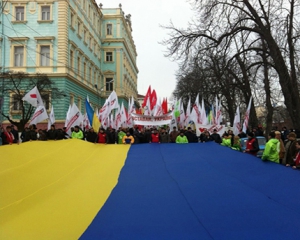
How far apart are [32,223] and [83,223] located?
810 mm

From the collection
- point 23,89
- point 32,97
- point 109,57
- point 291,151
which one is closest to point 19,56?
point 23,89

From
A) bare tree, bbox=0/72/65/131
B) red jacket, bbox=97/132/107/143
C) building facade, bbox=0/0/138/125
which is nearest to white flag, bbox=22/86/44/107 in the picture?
red jacket, bbox=97/132/107/143

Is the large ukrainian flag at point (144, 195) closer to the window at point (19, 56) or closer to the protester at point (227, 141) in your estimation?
the protester at point (227, 141)

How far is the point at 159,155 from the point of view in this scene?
1017 centimetres

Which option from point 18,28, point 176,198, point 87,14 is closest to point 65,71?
point 18,28

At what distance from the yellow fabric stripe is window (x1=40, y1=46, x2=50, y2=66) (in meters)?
26.2

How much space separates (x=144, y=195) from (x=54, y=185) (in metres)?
2.03

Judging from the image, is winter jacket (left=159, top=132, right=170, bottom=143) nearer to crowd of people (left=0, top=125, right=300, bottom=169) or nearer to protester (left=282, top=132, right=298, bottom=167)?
crowd of people (left=0, top=125, right=300, bottom=169)

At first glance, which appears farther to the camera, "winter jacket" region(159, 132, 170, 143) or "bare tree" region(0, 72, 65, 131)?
"bare tree" region(0, 72, 65, 131)

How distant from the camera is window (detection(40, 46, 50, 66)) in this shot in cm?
3525

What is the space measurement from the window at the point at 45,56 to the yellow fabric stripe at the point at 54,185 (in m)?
26.2

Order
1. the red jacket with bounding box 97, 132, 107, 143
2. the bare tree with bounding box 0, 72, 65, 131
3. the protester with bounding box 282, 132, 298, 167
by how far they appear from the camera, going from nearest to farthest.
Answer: the protester with bounding box 282, 132, 298, 167, the red jacket with bounding box 97, 132, 107, 143, the bare tree with bounding box 0, 72, 65, 131

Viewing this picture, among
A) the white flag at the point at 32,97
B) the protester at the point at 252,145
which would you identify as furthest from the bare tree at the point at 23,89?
the protester at the point at 252,145

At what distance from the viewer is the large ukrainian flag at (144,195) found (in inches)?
204
